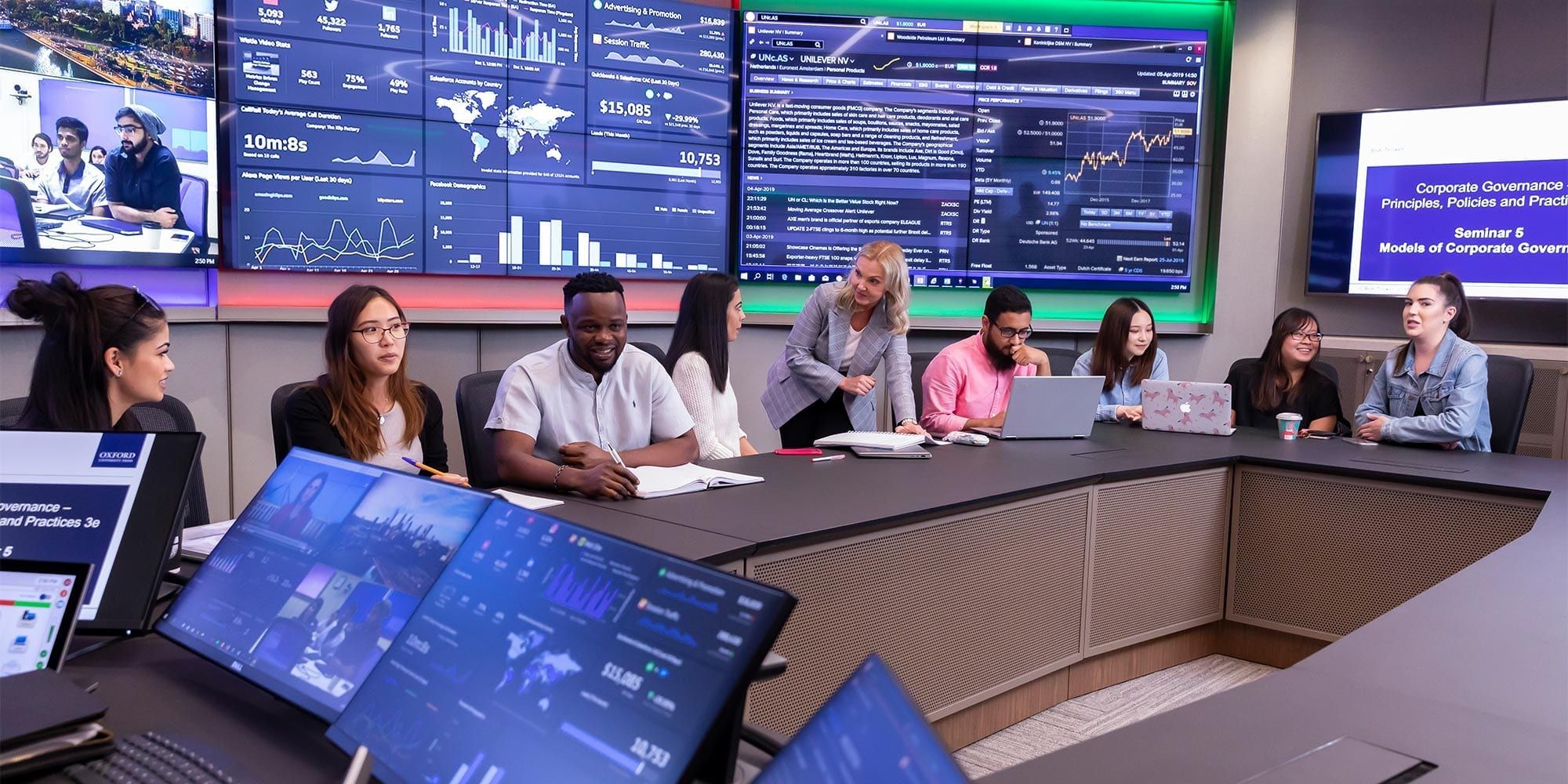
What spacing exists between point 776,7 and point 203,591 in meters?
4.18

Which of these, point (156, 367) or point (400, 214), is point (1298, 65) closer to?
point (400, 214)

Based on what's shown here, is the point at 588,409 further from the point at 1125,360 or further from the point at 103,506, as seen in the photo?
the point at 1125,360

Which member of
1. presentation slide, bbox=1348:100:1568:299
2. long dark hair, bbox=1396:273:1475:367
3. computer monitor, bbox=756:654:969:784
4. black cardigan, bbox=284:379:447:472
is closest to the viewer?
computer monitor, bbox=756:654:969:784

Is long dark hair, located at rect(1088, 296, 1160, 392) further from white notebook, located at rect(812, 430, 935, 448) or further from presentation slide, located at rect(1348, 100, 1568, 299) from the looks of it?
presentation slide, located at rect(1348, 100, 1568, 299)

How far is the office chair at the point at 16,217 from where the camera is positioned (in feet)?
10.6

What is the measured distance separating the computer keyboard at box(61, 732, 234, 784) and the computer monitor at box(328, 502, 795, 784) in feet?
0.44

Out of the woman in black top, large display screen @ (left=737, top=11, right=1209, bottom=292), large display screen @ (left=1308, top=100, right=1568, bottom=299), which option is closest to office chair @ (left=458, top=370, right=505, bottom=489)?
large display screen @ (left=737, top=11, right=1209, bottom=292)

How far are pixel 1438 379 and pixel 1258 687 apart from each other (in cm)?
290

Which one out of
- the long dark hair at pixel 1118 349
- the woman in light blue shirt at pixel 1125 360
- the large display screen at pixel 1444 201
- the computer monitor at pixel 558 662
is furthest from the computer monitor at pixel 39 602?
the large display screen at pixel 1444 201

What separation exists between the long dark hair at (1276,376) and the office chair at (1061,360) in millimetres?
740

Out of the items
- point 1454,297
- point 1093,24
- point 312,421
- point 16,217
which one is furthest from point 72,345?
point 1093,24

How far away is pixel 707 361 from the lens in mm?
3451

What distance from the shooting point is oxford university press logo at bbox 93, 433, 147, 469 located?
4.72 feet

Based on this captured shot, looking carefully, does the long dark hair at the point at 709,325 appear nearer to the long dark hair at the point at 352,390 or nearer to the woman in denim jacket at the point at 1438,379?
the long dark hair at the point at 352,390
